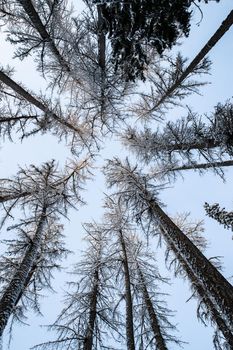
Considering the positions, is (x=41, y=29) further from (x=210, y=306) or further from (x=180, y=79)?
(x=210, y=306)

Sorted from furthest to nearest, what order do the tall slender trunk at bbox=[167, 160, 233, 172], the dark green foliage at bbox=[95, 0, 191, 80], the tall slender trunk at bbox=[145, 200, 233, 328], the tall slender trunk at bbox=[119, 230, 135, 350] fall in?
the tall slender trunk at bbox=[167, 160, 233, 172]
the tall slender trunk at bbox=[119, 230, 135, 350]
the tall slender trunk at bbox=[145, 200, 233, 328]
the dark green foliage at bbox=[95, 0, 191, 80]

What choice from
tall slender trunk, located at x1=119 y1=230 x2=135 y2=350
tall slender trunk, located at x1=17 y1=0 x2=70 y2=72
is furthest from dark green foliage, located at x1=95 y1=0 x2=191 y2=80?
tall slender trunk, located at x1=119 y1=230 x2=135 y2=350

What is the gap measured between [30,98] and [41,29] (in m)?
2.74

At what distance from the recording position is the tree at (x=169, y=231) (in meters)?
6.47

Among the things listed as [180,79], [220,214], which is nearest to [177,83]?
[180,79]

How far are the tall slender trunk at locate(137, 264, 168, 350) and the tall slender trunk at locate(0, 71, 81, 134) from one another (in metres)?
5.77

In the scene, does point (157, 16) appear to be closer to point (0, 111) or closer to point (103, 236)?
point (0, 111)

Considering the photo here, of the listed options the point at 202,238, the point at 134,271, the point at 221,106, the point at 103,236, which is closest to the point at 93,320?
the point at 134,271

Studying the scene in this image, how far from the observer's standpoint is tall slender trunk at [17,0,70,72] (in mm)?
6073

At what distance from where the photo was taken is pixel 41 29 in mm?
6574

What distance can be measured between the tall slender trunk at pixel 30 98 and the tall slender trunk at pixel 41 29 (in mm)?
1311

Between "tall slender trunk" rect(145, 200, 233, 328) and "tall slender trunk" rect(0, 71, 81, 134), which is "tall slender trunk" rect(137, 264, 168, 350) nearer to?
"tall slender trunk" rect(145, 200, 233, 328)

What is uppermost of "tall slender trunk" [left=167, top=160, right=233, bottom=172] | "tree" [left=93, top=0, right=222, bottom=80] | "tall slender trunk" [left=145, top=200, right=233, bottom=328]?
"tall slender trunk" [left=167, top=160, right=233, bottom=172]

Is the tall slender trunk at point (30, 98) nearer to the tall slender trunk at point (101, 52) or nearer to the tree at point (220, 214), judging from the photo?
the tall slender trunk at point (101, 52)
